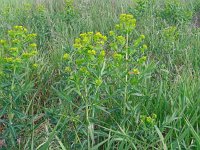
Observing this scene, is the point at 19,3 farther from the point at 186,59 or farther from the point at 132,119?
the point at 132,119

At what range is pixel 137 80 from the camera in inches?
76.1

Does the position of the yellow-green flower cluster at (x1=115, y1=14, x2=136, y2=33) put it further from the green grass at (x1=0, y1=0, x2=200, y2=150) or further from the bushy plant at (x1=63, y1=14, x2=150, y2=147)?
the green grass at (x1=0, y1=0, x2=200, y2=150)

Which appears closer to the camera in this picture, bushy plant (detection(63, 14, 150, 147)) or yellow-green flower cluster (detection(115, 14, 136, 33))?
bushy plant (detection(63, 14, 150, 147))

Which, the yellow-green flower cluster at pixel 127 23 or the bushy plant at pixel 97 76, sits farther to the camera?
the yellow-green flower cluster at pixel 127 23

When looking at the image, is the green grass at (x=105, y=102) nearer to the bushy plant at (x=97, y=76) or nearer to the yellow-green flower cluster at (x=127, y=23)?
the bushy plant at (x=97, y=76)

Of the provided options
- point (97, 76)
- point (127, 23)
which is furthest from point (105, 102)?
point (127, 23)

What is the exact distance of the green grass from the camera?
1837mm

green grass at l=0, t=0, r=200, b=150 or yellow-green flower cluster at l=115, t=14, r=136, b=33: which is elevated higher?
yellow-green flower cluster at l=115, t=14, r=136, b=33

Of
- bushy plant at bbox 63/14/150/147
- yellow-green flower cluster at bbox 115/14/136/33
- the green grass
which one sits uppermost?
yellow-green flower cluster at bbox 115/14/136/33

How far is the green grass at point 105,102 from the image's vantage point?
1837mm

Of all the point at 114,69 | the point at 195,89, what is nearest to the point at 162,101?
the point at 195,89

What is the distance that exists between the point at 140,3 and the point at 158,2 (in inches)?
44.1

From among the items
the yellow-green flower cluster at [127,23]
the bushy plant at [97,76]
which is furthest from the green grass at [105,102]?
the yellow-green flower cluster at [127,23]

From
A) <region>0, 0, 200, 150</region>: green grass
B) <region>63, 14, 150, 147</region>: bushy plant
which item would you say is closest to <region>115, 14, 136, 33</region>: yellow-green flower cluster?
<region>63, 14, 150, 147</region>: bushy plant
